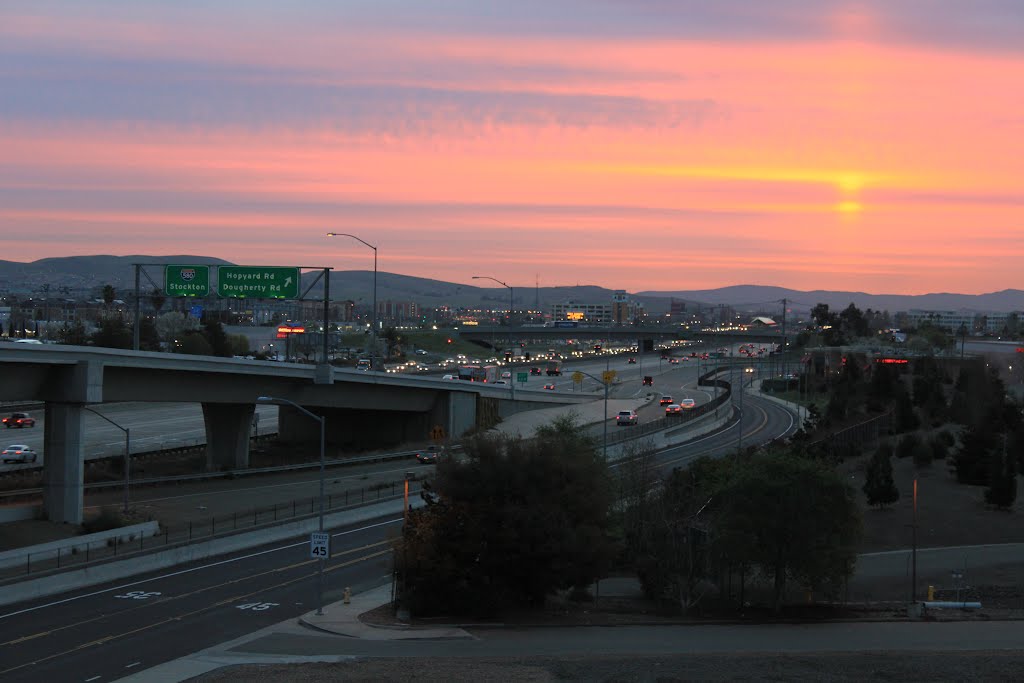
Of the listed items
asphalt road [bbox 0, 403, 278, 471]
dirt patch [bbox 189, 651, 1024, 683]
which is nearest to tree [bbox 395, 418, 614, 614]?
dirt patch [bbox 189, 651, 1024, 683]

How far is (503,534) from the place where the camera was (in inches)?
1281

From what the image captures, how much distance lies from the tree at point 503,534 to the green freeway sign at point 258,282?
25866 mm

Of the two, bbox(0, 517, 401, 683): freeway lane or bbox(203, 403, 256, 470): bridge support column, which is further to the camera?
bbox(203, 403, 256, 470): bridge support column

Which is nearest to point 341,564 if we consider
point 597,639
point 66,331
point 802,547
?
point 597,639

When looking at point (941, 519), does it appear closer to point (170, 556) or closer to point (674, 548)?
point (674, 548)

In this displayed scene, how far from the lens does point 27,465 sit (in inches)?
2527

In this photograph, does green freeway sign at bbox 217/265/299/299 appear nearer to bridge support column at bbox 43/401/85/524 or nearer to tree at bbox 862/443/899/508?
bridge support column at bbox 43/401/85/524

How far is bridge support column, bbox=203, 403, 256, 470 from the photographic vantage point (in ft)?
211

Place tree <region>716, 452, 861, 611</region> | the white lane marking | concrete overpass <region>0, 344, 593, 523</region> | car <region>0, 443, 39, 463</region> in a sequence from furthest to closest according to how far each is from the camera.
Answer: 1. car <region>0, 443, 39, 463</region>
2. concrete overpass <region>0, 344, 593, 523</region>
3. tree <region>716, 452, 861, 611</region>
4. the white lane marking

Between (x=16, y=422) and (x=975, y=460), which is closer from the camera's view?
(x=975, y=460)

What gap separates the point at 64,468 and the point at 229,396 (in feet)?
52.2

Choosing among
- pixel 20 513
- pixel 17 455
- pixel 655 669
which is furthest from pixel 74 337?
pixel 655 669

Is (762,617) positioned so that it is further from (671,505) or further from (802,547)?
(671,505)

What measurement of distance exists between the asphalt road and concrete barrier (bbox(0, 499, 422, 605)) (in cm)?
2396
